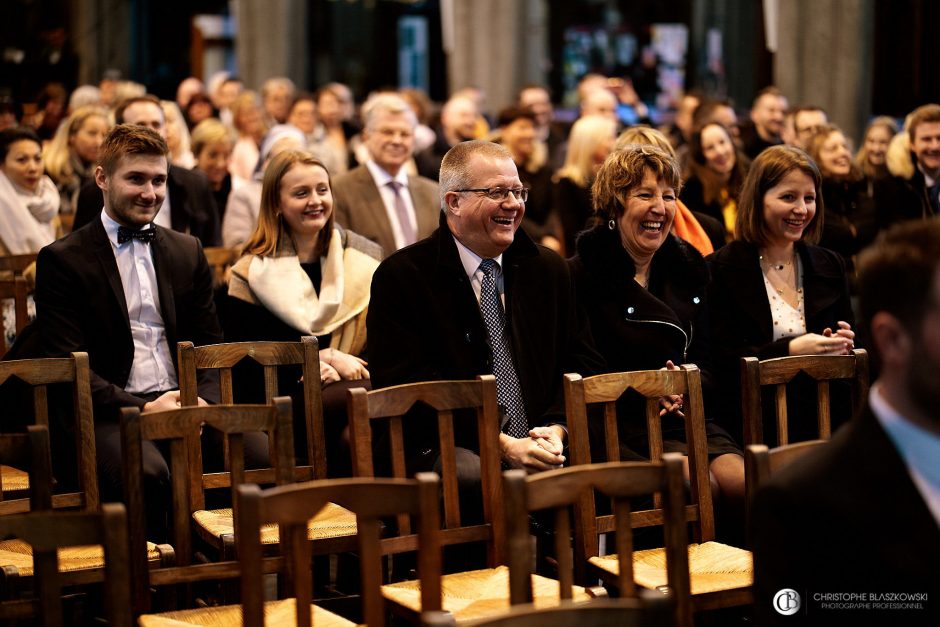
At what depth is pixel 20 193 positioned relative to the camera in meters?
5.97

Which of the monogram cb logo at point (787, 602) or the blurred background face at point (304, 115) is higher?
the blurred background face at point (304, 115)

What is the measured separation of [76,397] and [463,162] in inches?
53.3

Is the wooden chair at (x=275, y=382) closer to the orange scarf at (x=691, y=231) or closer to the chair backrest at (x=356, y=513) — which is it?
the chair backrest at (x=356, y=513)

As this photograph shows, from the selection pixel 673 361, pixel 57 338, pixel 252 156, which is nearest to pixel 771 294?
pixel 673 361

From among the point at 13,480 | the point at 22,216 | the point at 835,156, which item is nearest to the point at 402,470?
the point at 13,480

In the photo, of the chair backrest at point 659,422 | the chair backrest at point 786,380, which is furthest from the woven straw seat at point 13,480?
the chair backrest at point 786,380

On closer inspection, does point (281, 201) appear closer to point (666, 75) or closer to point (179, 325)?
point (179, 325)

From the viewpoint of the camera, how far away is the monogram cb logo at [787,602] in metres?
2.10

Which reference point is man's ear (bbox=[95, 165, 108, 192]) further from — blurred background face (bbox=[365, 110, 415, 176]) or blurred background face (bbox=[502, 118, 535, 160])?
blurred background face (bbox=[502, 118, 535, 160])

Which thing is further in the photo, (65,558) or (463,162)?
(463,162)

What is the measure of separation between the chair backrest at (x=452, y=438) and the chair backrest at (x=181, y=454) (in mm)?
300

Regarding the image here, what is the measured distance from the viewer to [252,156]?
360 inches

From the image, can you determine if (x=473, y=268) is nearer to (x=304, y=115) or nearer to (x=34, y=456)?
(x=34, y=456)

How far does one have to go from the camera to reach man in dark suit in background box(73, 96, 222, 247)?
19.6 feet
